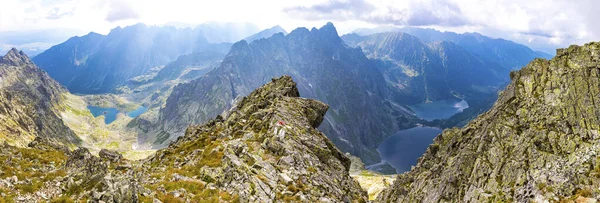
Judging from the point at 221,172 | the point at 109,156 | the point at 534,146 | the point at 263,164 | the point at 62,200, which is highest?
the point at 534,146

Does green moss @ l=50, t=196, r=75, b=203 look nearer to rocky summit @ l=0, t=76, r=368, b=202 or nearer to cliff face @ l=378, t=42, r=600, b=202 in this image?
rocky summit @ l=0, t=76, r=368, b=202

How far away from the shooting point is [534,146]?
3212 cm

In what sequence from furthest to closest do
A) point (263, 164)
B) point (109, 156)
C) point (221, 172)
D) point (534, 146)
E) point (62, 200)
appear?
point (109, 156)
point (263, 164)
point (221, 172)
point (534, 146)
point (62, 200)

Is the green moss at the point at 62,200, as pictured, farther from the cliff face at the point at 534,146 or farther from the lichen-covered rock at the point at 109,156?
the cliff face at the point at 534,146

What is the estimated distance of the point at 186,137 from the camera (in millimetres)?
64812

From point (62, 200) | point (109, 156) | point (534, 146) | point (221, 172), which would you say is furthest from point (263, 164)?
point (109, 156)

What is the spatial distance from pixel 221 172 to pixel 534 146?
32141 millimetres

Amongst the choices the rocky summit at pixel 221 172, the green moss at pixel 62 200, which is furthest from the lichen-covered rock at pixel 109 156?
the green moss at pixel 62 200

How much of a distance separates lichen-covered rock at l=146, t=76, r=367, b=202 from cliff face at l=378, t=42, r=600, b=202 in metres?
12.2

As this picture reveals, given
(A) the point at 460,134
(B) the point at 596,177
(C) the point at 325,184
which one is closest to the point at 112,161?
(C) the point at 325,184

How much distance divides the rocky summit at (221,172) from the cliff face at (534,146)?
12.3 metres

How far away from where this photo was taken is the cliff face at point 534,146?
89.6 ft

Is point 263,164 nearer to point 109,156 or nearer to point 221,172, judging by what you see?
point 221,172

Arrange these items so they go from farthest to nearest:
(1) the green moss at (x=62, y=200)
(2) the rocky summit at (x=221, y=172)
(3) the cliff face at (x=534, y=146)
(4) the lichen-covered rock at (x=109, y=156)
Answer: (4) the lichen-covered rock at (x=109, y=156) < (3) the cliff face at (x=534, y=146) < (2) the rocky summit at (x=221, y=172) < (1) the green moss at (x=62, y=200)
